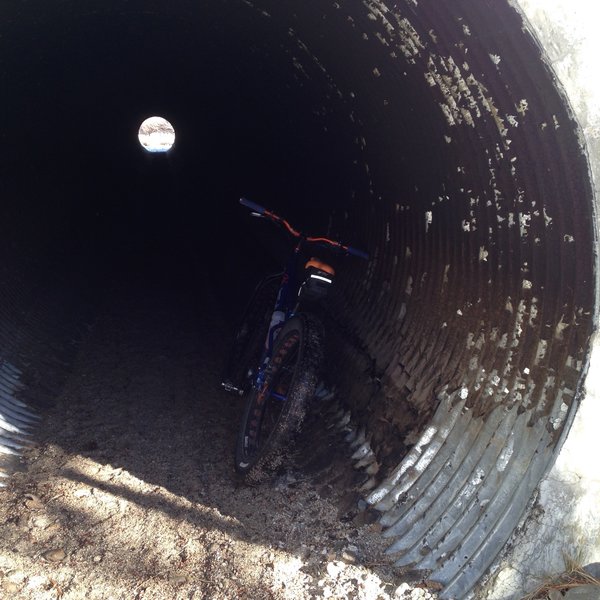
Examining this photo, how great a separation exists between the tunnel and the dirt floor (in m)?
0.29

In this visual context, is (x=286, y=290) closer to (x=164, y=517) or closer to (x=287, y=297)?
(x=287, y=297)

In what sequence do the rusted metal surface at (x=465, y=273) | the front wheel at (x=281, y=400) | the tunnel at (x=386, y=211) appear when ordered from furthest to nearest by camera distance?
1. the front wheel at (x=281, y=400)
2. the tunnel at (x=386, y=211)
3. the rusted metal surface at (x=465, y=273)

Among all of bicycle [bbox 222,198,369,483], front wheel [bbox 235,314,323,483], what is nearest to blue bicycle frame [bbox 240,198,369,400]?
bicycle [bbox 222,198,369,483]

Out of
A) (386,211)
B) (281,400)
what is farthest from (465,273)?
(281,400)

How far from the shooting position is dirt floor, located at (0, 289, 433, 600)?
133 inches

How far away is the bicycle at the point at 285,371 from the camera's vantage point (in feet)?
14.3

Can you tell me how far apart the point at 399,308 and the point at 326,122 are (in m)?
2.24

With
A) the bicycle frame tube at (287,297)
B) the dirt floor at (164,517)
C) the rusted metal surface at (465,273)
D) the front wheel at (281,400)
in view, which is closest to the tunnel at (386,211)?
the rusted metal surface at (465,273)

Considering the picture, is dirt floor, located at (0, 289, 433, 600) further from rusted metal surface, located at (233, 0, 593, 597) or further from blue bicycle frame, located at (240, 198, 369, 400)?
blue bicycle frame, located at (240, 198, 369, 400)

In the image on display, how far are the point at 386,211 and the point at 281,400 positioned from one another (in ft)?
5.69

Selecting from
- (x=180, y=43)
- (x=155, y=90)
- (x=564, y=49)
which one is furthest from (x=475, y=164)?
(x=155, y=90)

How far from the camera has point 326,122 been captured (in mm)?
6266

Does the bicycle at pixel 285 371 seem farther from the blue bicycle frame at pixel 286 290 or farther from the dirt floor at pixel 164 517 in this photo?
the dirt floor at pixel 164 517

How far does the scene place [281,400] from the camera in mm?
4941
